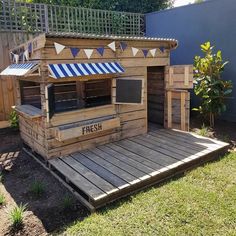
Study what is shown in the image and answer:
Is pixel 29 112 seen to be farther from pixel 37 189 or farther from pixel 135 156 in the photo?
pixel 135 156

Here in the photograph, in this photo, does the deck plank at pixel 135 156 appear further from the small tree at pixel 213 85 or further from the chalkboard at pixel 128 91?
the small tree at pixel 213 85

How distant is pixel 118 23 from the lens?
9.00 metres

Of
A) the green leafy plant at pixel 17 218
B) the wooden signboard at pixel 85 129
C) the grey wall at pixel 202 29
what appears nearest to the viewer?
the green leafy plant at pixel 17 218

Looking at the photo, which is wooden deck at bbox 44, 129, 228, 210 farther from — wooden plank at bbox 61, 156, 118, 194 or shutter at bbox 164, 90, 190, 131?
shutter at bbox 164, 90, 190, 131

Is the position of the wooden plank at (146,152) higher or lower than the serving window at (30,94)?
lower

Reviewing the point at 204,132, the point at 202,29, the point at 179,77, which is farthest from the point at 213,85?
the point at 202,29

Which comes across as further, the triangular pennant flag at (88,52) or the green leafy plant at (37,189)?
the triangular pennant flag at (88,52)

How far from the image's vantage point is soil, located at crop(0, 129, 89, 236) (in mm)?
3118

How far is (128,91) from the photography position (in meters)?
5.07

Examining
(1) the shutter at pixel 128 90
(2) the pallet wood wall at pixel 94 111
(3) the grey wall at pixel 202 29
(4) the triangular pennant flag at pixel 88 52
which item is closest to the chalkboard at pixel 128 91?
(1) the shutter at pixel 128 90

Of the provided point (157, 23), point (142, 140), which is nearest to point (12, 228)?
point (142, 140)

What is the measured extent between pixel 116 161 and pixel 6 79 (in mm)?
3824

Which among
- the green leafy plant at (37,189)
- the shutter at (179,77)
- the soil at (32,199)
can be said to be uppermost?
the shutter at (179,77)

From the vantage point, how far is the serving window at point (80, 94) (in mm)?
5652
